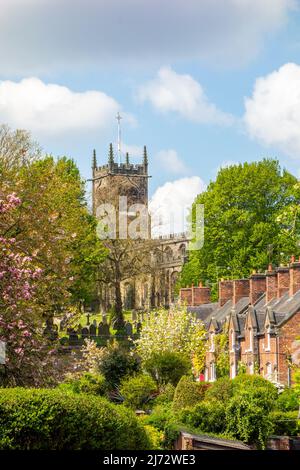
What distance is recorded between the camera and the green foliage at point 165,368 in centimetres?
5494

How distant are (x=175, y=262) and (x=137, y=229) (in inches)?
2336

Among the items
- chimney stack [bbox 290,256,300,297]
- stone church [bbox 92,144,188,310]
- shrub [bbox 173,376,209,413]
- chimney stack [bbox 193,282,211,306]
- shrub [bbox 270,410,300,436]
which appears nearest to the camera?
shrub [bbox 270,410,300,436]

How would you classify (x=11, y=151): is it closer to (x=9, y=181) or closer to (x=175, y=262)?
(x=9, y=181)

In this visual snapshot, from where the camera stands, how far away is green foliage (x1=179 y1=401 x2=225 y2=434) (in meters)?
38.4

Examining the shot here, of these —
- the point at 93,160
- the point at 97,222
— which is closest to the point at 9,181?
the point at 97,222

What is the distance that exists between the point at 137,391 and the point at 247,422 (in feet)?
37.3

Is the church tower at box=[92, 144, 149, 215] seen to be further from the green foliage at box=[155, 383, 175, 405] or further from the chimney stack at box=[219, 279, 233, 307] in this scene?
the green foliage at box=[155, 383, 175, 405]

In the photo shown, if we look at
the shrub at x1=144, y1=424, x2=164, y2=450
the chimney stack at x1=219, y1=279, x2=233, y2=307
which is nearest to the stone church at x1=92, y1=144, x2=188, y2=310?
the chimney stack at x1=219, y1=279, x2=233, y2=307

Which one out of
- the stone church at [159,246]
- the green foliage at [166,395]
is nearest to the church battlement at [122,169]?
the stone church at [159,246]

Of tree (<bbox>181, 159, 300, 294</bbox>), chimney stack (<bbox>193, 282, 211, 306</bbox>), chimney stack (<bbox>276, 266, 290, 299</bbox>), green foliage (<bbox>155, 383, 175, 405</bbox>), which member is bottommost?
green foliage (<bbox>155, 383, 175, 405</bbox>)

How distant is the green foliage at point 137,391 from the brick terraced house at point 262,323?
7958 mm

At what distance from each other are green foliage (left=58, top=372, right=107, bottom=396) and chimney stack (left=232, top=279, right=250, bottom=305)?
20.5m

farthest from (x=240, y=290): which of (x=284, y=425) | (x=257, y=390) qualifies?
(x=284, y=425)

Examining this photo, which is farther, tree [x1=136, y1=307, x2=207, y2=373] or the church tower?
the church tower
